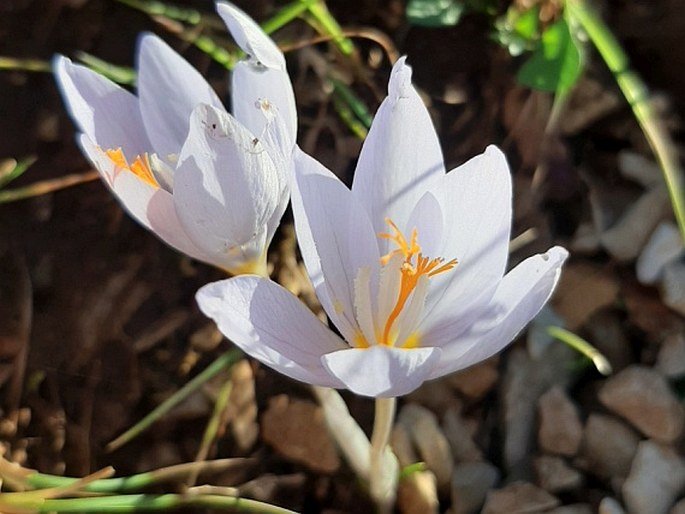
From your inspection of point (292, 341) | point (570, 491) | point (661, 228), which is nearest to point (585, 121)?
point (661, 228)

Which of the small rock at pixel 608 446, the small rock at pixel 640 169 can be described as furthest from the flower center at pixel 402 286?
the small rock at pixel 640 169

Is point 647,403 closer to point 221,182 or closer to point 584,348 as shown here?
point 584,348

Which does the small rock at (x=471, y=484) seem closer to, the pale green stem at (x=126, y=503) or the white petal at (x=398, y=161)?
the pale green stem at (x=126, y=503)

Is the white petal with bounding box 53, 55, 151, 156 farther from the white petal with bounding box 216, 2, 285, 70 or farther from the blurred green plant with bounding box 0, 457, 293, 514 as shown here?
the blurred green plant with bounding box 0, 457, 293, 514

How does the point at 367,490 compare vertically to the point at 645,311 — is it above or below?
above

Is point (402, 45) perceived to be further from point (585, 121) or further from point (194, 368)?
point (194, 368)

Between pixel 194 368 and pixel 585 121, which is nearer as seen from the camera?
pixel 194 368
